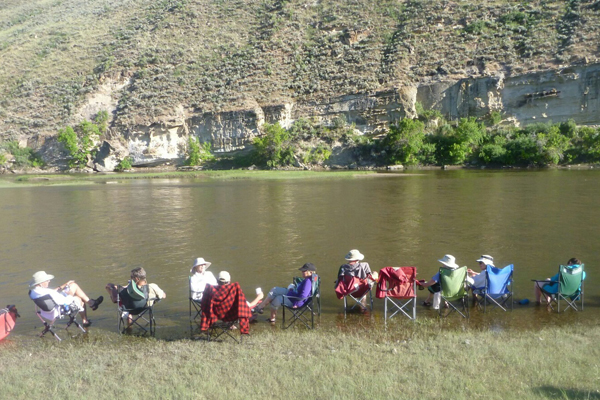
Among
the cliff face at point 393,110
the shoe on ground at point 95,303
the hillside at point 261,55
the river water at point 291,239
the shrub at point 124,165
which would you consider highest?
the hillside at point 261,55

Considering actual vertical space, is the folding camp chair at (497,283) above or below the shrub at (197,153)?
below

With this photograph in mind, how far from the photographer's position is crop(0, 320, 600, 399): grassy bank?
5.57 m

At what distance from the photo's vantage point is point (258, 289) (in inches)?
358

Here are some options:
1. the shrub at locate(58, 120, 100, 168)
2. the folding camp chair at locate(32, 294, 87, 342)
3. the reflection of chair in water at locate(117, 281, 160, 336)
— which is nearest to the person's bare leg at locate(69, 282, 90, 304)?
the folding camp chair at locate(32, 294, 87, 342)

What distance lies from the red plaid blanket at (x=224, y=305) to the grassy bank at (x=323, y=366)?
40 cm

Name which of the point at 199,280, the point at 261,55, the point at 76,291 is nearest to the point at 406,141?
the point at 261,55

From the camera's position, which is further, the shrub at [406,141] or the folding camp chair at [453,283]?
the shrub at [406,141]

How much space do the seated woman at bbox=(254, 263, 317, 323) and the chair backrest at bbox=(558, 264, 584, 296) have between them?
15.2ft

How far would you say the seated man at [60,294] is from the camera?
845cm

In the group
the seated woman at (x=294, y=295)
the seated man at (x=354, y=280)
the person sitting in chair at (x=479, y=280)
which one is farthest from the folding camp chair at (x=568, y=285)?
the seated woman at (x=294, y=295)

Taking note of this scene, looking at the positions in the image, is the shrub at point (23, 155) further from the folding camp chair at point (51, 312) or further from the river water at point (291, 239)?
the folding camp chair at point (51, 312)

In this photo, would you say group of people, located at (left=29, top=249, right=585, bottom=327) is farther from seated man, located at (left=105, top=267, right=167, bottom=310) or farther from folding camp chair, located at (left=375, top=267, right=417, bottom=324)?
folding camp chair, located at (left=375, top=267, right=417, bottom=324)

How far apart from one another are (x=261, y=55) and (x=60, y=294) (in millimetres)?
83286

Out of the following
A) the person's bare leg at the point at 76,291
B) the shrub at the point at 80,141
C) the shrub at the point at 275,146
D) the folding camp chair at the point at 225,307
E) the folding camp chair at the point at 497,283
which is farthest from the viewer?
the shrub at the point at 80,141
